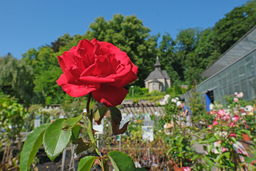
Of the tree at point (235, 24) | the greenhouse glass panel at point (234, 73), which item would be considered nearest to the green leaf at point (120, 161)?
the greenhouse glass panel at point (234, 73)

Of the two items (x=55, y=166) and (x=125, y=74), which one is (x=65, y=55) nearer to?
(x=125, y=74)

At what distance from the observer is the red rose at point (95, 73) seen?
1.45ft

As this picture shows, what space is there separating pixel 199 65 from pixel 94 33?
79.7 ft

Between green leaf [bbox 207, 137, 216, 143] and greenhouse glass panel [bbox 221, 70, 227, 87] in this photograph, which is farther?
greenhouse glass panel [bbox 221, 70, 227, 87]

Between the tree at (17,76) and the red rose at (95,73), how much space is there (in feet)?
53.7

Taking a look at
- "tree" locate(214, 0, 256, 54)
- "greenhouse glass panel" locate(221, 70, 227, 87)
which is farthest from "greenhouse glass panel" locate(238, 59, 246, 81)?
"tree" locate(214, 0, 256, 54)

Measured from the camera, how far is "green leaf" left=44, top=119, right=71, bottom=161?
0.43 meters

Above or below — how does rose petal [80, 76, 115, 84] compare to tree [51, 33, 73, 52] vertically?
below

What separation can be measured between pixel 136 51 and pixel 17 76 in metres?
20.3

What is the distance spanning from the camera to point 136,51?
104 feet

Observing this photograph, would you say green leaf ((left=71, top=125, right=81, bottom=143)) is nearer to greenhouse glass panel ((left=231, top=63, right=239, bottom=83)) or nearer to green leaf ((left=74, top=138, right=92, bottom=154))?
green leaf ((left=74, top=138, right=92, bottom=154))

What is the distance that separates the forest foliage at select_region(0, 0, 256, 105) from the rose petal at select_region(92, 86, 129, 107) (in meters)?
16.4

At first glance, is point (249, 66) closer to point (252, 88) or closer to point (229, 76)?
point (252, 88)

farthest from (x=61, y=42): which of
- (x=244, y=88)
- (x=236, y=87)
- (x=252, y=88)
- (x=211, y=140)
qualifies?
(x=211, y=140)
